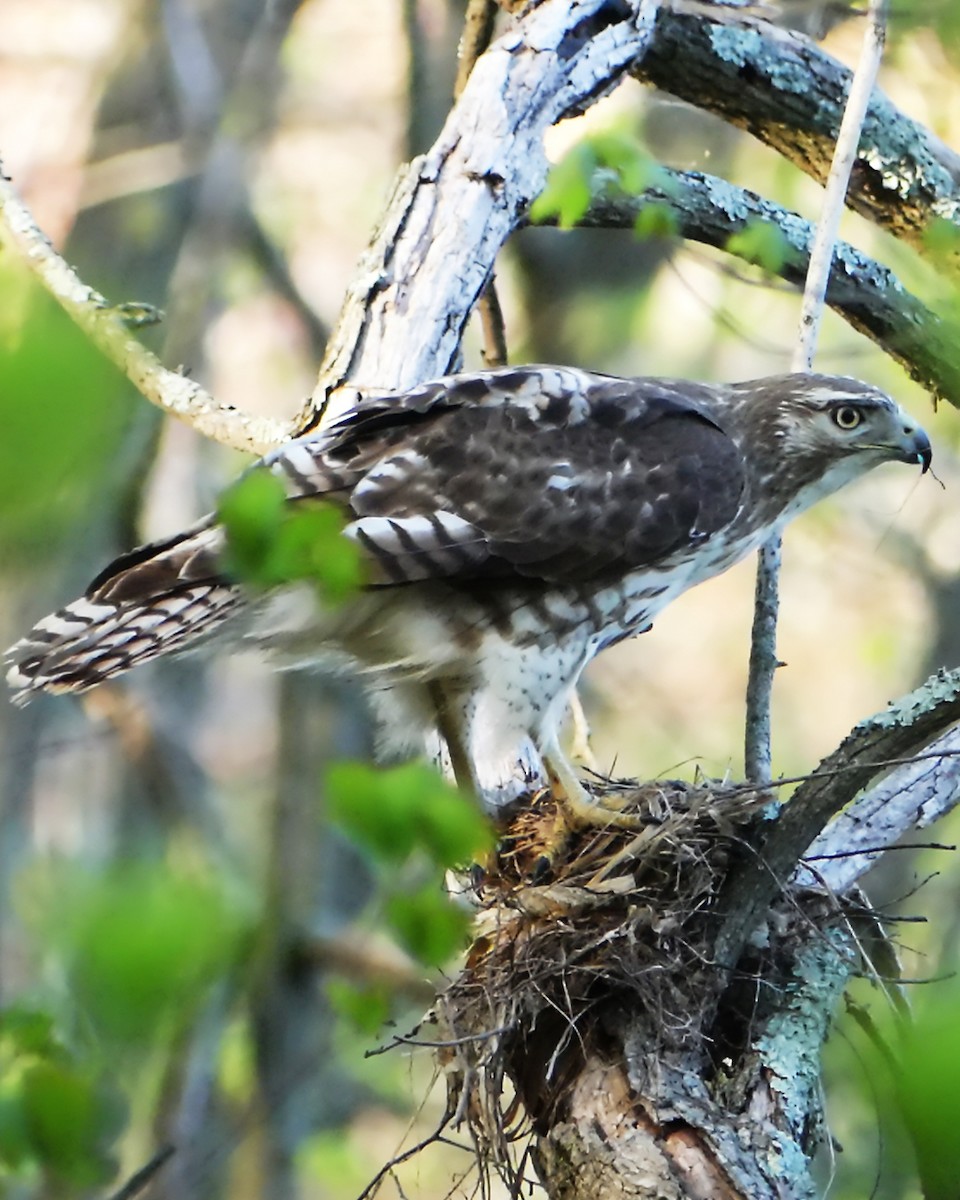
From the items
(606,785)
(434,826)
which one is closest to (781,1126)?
(606,785)

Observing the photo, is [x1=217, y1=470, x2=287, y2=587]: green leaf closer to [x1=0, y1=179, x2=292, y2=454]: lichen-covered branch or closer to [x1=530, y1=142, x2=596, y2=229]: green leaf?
[x1=530, y1=142, x2=596, y2=229]: green leaf

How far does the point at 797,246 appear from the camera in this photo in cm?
323

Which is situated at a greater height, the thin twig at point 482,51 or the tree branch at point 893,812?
the thin twig at point 482,51

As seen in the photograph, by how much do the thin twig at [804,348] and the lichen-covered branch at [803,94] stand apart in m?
0.77

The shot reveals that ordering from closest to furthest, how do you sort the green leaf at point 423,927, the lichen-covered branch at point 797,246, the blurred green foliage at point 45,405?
the blurred green foliage at point 45,405, the green leaf at point 423,927, the lichen-covered branch at point 797,246

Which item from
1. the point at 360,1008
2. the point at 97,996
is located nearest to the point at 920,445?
the point at 360,1008

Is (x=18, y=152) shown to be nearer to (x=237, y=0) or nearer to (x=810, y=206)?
(x=237, y=0)

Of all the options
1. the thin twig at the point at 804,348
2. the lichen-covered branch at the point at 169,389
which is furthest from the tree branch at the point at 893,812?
the lichen-covered branch at the point at 169,389

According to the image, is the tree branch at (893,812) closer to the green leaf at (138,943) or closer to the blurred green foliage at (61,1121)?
the blurred green foliage at (61,1121)

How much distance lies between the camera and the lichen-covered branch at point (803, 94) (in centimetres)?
334

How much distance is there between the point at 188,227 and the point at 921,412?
2.82 m

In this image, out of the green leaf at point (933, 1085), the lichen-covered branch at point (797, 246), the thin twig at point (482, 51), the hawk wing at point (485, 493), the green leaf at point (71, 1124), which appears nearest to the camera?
the green leaf at point (933, 1085)

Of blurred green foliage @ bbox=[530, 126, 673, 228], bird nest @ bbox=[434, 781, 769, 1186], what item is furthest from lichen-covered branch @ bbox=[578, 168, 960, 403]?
bird nest @ bbox=[434, 781, 769, 1186]

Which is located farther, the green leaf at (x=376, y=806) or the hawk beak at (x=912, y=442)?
→ the hawk beak at (x=912, y=442)
